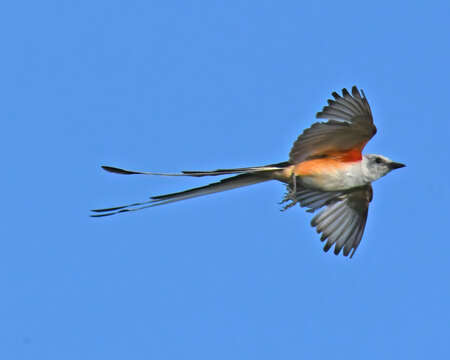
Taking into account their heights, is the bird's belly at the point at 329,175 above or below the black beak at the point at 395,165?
below

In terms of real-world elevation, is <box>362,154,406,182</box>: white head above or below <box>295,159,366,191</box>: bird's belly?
above

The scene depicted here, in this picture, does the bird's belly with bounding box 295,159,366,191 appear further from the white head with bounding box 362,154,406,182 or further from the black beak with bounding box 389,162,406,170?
the black beak with bounding box 389,162,406,170

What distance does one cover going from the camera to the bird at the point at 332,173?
8133 millimetres

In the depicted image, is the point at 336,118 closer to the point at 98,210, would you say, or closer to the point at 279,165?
the point at 279,165

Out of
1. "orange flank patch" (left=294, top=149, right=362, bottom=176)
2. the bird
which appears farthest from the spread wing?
"orange flank patch" (left=294, top=149, right=362, bottom=176)

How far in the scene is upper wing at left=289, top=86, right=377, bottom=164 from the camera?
8164 mm

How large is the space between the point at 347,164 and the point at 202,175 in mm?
1878

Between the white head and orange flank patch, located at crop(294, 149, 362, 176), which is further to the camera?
the white head

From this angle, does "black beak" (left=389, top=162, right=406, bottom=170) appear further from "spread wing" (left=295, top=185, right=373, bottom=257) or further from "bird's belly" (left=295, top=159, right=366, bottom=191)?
"spread wing" (left=295, top=185, right=373, bottom=257)

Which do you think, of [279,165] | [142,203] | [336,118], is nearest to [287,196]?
[279,165]

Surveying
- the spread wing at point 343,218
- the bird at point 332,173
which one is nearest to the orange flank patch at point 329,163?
the bird at point 332,173

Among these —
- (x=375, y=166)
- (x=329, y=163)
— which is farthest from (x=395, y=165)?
(x=329, y=163)

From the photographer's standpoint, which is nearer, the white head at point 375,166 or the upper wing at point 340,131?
the upper wing at point 340,131

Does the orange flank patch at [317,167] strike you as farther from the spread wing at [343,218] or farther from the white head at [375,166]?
the spread wing at [343,218]
